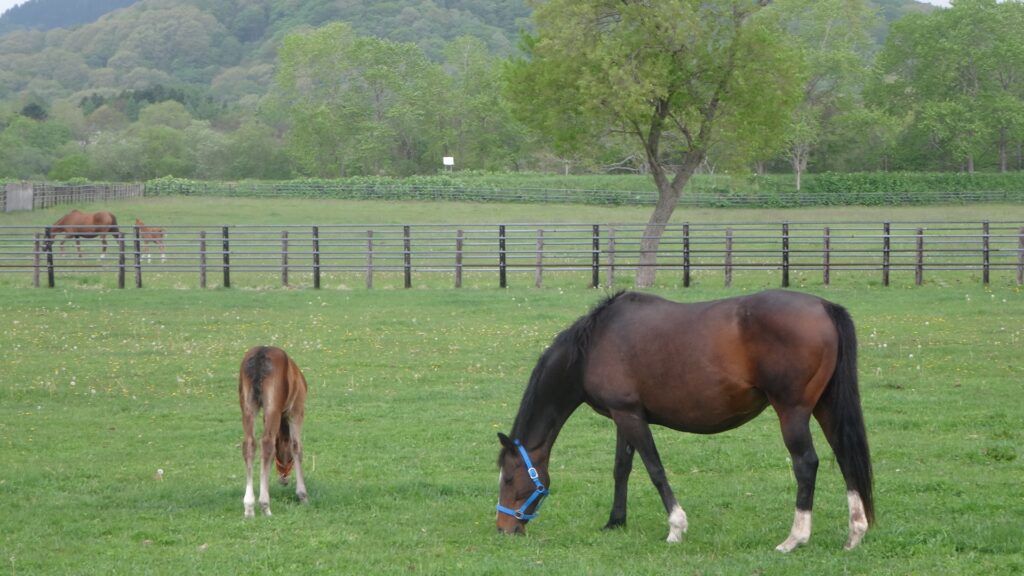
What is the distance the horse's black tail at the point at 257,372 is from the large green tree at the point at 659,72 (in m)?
17.4

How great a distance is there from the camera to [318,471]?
861cm

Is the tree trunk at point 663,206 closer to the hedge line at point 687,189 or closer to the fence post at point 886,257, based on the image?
the fence post at point 886,257

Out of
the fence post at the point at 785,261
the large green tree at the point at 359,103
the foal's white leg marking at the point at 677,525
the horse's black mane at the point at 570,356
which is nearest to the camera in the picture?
the foal's white leg marking at the point at 677,525

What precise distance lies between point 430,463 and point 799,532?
3.45 m

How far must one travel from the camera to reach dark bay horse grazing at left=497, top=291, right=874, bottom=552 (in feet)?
20.8

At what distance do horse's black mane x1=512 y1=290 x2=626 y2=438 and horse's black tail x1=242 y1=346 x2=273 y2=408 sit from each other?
1.72 meters

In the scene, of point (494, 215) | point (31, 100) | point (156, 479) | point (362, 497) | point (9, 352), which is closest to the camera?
point (362, 497)

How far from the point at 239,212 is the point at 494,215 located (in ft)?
40.1

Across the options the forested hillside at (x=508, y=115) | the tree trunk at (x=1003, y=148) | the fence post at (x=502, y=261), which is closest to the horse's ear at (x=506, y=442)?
the fence post at (x=502, y=261)

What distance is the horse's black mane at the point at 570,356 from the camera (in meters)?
6.89

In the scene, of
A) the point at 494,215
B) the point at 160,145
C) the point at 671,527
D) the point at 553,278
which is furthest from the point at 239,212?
the point at 671,527

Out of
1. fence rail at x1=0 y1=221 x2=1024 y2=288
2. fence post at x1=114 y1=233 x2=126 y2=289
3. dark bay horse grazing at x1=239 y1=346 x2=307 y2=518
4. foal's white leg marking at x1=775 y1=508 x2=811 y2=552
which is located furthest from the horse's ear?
fence post at x1=114 y1=233 x2=126 y2=289

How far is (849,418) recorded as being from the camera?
6.42 metres

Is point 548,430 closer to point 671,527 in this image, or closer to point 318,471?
point 671,527
